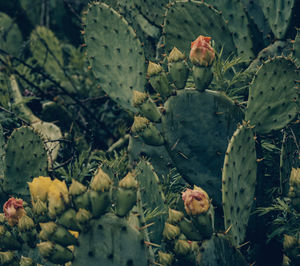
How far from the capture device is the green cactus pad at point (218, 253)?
4.24 ft

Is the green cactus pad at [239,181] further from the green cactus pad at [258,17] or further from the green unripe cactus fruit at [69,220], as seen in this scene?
the green cactus pad at [258,17]

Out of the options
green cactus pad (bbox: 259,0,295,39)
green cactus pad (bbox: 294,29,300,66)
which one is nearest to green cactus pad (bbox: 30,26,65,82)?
green cactus pad (bbox: 259,0,295,39)

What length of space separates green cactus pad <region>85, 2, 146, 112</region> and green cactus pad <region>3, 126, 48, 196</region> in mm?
379

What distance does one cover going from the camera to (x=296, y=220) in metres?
1.53

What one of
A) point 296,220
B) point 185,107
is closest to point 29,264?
point 185,107

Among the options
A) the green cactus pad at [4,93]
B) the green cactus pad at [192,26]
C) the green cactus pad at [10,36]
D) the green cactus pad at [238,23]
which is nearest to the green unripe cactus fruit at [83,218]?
the green cactus pad at [192,26]

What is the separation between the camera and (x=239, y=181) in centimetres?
147

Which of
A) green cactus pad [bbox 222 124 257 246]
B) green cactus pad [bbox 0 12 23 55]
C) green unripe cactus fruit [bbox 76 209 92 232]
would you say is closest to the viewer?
green unripe cactus fruit [bbox 76 209 92 232]

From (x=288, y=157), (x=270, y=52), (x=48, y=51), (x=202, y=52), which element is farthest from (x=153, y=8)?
(x=288, y=157)

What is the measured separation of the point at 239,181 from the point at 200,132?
0.76 feet

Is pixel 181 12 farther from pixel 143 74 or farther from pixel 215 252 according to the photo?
pixel 215 252

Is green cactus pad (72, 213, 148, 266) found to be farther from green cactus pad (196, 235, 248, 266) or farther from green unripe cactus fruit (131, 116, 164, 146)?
green unripe cactus fruit (131, 116, 164, 146)

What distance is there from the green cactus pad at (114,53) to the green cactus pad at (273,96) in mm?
464

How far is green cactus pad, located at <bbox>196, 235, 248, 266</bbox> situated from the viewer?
1.29 m
